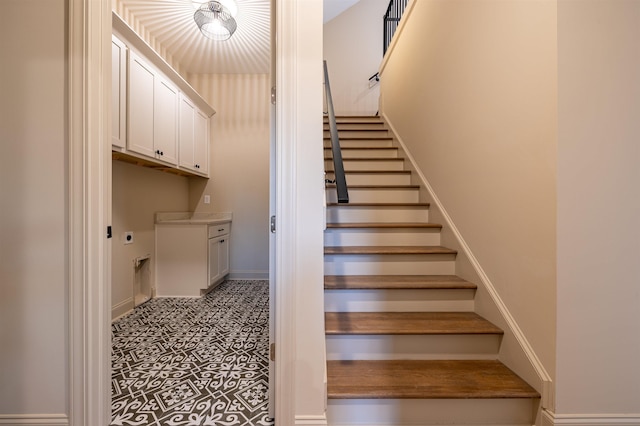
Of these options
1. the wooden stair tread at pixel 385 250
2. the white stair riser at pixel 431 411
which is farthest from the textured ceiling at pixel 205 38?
the white stair riser at pixel 431 411

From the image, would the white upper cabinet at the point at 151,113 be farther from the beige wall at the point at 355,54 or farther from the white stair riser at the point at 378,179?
the beige wall at the point at 355,54

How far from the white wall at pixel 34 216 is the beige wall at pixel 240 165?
2.68 metres

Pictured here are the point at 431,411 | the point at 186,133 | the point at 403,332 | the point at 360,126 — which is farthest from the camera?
the point at 360,126

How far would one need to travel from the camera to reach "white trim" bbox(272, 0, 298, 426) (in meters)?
1.14

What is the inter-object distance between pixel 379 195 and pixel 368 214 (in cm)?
35

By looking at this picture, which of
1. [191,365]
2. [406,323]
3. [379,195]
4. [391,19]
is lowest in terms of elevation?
[191,365]

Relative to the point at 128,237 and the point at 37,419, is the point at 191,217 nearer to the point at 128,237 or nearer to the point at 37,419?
the point at 128,237

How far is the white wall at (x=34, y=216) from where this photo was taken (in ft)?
3.91

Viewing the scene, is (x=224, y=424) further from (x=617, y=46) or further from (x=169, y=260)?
(x=617, y=46)

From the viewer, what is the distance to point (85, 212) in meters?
1.20

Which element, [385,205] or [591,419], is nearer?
[591,419]

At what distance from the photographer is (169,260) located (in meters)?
3.11

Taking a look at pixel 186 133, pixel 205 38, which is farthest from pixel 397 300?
pixel 205 38

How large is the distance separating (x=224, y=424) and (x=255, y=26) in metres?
3.44
